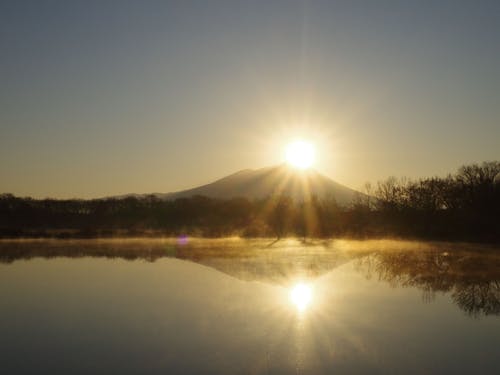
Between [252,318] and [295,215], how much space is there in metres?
55.4

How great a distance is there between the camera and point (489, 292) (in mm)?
15305

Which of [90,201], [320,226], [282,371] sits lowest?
[282,371]

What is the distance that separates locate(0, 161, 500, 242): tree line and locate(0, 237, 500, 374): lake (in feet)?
74.2

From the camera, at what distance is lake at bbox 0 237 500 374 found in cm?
828

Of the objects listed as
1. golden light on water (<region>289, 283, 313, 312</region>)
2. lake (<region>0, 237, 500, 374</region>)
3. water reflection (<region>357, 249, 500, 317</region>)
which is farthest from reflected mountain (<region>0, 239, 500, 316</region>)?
golden light on water (<region>289, 283, 313, 312</region>)

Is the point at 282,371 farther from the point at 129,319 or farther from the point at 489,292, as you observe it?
the point at 489,292

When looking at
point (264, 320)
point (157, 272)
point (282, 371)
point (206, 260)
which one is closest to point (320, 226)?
point (206, 260)

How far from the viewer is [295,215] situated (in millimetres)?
66750

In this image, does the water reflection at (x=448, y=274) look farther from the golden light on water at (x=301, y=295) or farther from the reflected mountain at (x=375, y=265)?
the golden light on water at (x=301, y=295)

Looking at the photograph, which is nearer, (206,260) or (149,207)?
(206,260)

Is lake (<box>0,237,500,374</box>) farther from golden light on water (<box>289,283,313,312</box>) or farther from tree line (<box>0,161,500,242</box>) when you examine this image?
tree line (<box>0,161,500,242</box>)

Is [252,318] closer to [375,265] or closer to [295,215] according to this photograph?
[375,265]

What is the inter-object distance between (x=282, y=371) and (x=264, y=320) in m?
3.78

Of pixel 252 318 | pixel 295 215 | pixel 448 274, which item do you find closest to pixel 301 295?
pixel 252 318
